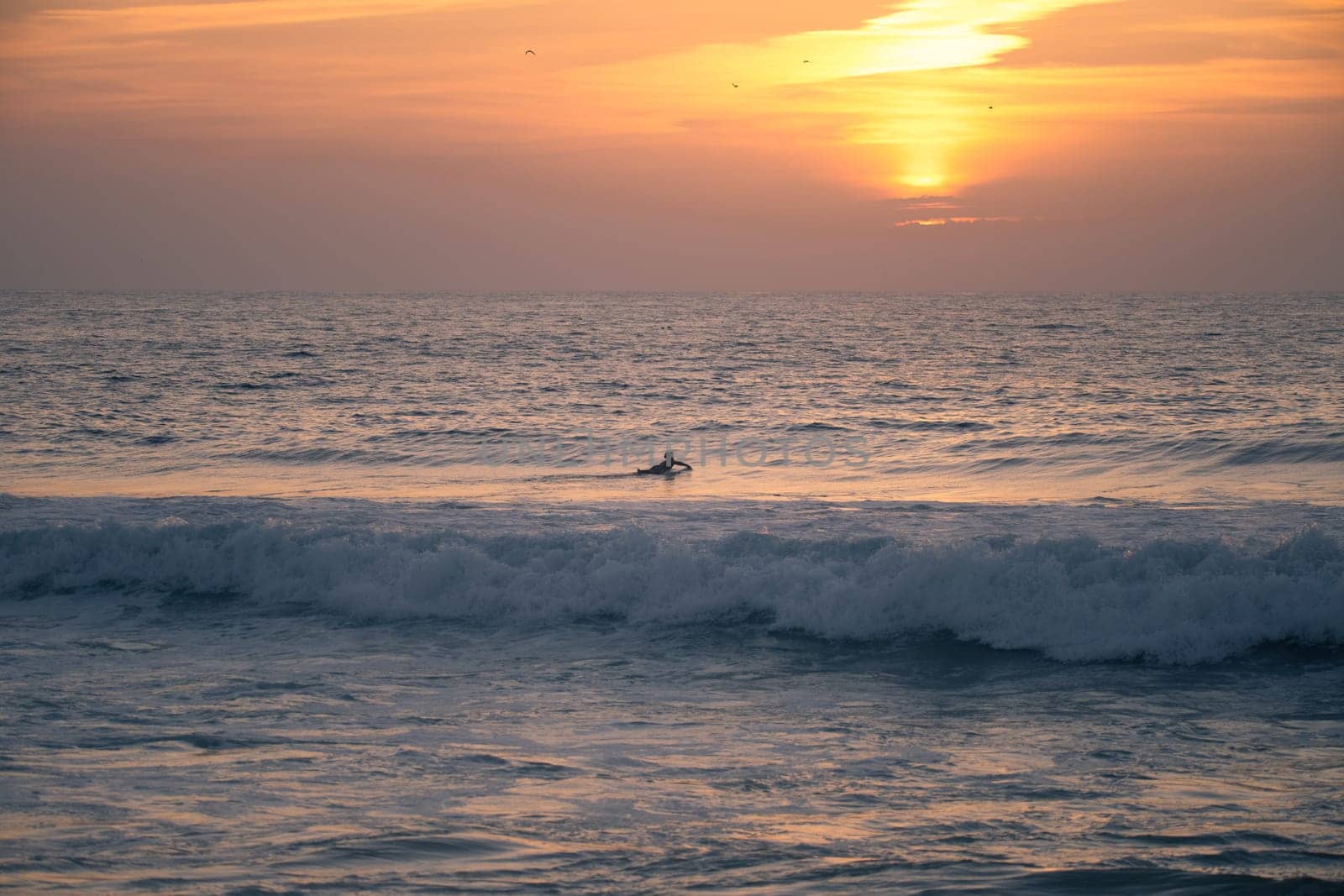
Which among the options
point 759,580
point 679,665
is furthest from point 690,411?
point 679,665

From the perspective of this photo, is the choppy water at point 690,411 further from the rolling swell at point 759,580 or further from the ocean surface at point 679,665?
the rolling swell at point 759,580

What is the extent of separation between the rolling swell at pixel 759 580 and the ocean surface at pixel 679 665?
0.05 metres

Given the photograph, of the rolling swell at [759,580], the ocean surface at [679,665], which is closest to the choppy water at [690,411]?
the ocean surface at [679,665]

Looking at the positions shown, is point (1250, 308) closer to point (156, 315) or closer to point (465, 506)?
point (156, 315)

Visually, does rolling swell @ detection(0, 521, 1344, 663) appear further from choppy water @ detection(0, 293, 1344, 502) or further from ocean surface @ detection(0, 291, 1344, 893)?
choppy water @ detection(0, 293, 1344, 502)

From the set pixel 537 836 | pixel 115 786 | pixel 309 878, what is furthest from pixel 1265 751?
pixel 115 786

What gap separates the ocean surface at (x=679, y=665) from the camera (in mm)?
5934

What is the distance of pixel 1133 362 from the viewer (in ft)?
146

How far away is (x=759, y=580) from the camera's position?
1184 centimetres

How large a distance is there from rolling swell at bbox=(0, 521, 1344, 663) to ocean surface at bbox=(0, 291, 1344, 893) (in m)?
0.05

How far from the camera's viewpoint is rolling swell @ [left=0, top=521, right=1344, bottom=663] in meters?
10.5

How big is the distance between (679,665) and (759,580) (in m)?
2.06

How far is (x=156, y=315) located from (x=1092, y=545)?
84580mm

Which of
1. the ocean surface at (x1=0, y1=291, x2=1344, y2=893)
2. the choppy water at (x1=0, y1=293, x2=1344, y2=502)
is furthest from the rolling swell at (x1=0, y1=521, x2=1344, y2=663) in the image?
the choppy water at (x1=0, y1=293, x2=1344, y2=502)
